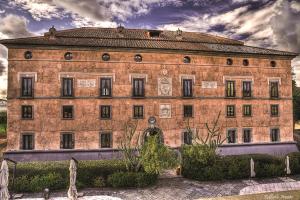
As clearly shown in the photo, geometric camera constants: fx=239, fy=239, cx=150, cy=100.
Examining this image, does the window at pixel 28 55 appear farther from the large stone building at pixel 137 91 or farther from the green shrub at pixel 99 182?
the green shrub at pixel 99 182

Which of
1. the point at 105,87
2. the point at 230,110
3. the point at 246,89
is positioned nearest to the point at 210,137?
the point at 230,110

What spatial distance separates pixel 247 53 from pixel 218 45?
325cm

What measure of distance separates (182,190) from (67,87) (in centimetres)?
1401

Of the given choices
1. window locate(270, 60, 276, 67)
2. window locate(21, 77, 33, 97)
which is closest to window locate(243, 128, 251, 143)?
window locate(270, 60, 276, 67)

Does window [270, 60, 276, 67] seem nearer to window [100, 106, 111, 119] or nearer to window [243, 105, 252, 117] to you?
window [243, 105, 252, 117]

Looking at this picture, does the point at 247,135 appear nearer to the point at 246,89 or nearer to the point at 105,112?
the point at 246,89

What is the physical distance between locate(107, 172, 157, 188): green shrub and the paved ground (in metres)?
0.36

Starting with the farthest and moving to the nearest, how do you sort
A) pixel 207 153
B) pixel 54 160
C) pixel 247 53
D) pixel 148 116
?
pixel 247 53 → pixel 148 116 → pixel 54 160 → pixel 207 153

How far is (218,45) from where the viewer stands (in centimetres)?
2658

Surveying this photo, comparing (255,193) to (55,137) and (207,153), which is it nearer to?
(207,153)

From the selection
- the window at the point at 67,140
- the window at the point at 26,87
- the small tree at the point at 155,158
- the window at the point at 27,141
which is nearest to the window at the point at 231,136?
the small tree at the point at 155,158

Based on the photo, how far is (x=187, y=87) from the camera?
24.1 meters

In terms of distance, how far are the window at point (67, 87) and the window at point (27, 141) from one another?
185 inches

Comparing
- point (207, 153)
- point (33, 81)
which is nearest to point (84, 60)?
point (33, 81)
